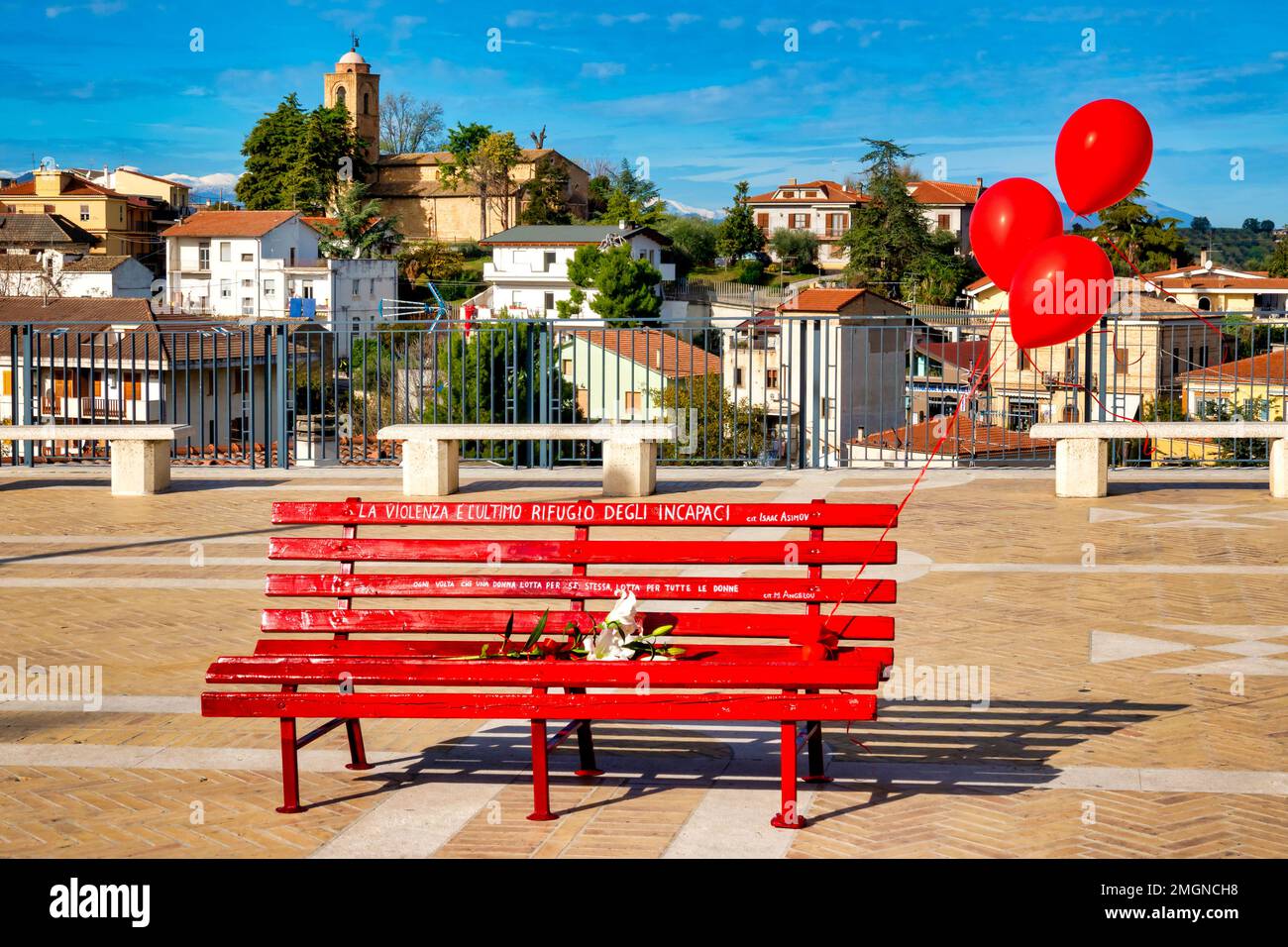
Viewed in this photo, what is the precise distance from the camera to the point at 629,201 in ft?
370

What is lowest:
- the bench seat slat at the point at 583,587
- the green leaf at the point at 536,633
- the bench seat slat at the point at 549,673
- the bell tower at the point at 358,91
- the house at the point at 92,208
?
the bench seat slat at the point at 549,673

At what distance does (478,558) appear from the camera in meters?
6.04

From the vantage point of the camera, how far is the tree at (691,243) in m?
105

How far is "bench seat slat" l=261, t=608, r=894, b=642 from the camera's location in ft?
18.7

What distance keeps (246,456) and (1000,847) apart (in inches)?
527

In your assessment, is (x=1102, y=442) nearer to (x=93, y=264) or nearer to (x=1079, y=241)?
(x=1079, y=241)

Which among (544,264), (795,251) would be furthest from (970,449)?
(795,251)

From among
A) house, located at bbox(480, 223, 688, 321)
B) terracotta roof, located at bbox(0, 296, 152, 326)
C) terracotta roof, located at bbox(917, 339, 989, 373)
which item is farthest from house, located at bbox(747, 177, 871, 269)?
terracotta roof, located at bbox(917, 339, 989, 373)

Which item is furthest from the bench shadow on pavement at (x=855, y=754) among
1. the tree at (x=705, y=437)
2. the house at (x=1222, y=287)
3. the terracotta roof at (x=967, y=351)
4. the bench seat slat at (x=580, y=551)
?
the house at (x=1222, y=287)

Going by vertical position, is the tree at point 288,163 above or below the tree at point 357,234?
above

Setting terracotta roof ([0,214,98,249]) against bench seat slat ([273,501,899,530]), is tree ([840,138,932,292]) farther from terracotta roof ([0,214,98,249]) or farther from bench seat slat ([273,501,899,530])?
bench seat slat ([273,501,899,530])

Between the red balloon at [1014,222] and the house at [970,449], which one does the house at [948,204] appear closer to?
the house at [970,449]

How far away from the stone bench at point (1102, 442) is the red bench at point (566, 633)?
304 inches
